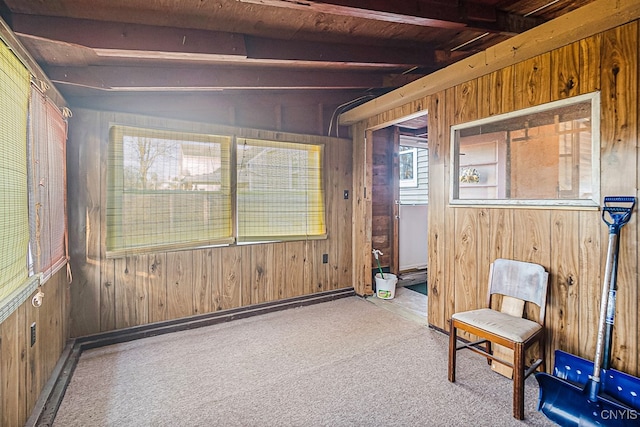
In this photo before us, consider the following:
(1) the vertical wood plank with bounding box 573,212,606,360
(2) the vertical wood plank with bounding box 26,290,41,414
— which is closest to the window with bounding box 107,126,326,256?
(2) the vertical wood plank with bounding box 26,290,41,414

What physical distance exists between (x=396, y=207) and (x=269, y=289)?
230 centimetres

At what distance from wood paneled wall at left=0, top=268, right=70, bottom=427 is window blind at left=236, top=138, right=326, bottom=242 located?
1.66 m

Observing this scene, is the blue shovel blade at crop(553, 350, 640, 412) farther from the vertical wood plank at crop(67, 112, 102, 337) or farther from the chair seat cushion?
the vertical wood plank at crop(67, 112, 102, 337)

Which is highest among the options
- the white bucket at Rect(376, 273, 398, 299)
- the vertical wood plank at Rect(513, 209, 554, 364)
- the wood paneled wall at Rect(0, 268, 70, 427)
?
the vertical wood plank at Rect(513, 209, 554, 364)

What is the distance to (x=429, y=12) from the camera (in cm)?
194

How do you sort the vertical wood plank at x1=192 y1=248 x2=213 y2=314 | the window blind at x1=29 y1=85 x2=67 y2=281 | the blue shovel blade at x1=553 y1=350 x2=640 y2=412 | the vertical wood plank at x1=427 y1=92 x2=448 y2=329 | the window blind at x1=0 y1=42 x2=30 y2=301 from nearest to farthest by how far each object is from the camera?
the window blind at x1=0 y1=42 x2=30 y2=301 < the blue shovel blade at x1=553 y1=350 x2=640 y2=412 < the window blind at x1=29 y1=85 x2=67 y2=281 < the vertical wood plank at x1=427 y1=92 x2=448 y2=329 < the vertical wood plank at x1=192 y1=248 x2=213 y2=314

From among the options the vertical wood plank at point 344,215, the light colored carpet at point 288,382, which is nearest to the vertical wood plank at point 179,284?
the light colored carpet at point 288,382

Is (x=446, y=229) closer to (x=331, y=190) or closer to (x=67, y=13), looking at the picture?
(x=331, y=190)

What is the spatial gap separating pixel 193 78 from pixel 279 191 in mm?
1491

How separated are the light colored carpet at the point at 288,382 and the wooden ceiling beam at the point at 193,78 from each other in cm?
220

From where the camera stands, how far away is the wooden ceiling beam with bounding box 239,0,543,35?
1730mm

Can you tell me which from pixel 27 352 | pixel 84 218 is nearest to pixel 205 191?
pixel 84 218

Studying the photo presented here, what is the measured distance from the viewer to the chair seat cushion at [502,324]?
6.18 feet

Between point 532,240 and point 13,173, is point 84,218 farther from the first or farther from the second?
point 532,240
